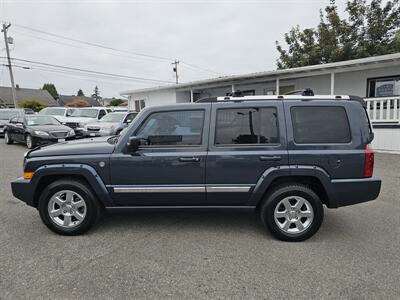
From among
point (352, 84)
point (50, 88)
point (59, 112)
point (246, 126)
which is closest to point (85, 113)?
point (59, 112)

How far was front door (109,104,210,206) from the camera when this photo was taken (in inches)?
134

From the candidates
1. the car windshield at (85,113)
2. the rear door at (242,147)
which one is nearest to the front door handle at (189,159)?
the rear door at (242,147)

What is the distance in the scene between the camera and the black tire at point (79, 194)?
3494mm

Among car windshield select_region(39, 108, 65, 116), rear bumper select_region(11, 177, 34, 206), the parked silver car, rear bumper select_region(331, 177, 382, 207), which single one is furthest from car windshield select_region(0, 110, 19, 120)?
rear bumper select_region(331, 177, 382, 207)

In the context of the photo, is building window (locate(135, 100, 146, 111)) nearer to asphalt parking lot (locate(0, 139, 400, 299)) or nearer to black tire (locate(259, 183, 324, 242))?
asphalt parking lot (locate(0, 139, 400, 299))

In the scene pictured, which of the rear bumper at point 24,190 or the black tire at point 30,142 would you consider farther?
the black tire at point 30,142

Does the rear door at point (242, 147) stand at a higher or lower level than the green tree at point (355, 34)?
lower

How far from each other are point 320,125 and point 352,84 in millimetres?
10145

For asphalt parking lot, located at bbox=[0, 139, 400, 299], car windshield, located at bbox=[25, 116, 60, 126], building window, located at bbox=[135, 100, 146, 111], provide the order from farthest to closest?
1. building window, located at bbox=[135, 100, 146, 111]
2. car windshield, located at bbox=[25, 116, 60, 126]
3. asphalt parking lot, located at bbox=[0, 139, 400, 299]

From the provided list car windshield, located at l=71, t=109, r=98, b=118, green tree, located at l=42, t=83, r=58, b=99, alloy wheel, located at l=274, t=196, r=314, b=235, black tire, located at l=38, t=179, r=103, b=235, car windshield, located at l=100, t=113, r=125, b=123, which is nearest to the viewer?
alloy wheel, located at l=274, t=196, r=314, b=235

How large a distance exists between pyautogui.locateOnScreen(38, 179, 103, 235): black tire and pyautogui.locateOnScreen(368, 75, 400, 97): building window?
11630 mm

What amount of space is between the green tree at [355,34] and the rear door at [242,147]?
15.2 meters

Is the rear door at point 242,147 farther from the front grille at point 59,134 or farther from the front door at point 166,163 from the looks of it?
the front grille at point 59,134

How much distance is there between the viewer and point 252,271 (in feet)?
9.04
